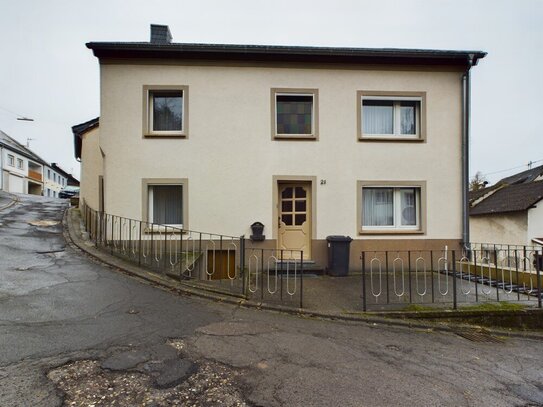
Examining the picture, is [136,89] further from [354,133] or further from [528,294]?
[528,294]

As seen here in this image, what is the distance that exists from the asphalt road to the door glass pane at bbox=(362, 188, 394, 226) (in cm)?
470

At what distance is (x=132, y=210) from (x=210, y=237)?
2.41 meters

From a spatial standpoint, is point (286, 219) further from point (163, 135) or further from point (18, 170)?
point (18, 170)

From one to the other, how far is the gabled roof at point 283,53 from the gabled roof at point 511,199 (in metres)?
13.5

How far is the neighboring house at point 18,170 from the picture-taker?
35469 millimetres

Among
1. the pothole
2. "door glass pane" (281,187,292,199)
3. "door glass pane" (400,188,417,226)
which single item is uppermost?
"door glass pane" (281,187,292,199)

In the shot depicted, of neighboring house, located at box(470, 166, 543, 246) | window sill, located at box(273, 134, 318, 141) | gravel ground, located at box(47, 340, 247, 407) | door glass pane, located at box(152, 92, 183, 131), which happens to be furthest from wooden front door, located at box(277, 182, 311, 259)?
neighboring house, located at box(470, 166, 543, 246)

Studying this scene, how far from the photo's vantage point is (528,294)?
6.35 m

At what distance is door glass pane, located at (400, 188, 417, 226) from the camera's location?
31.1 ft

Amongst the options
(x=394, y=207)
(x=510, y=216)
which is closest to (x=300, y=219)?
(x=394, y=207)

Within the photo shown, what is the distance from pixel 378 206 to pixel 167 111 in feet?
23.3

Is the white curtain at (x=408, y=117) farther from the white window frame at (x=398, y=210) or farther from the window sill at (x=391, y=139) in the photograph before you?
the white window frame at (x=398, y=210)

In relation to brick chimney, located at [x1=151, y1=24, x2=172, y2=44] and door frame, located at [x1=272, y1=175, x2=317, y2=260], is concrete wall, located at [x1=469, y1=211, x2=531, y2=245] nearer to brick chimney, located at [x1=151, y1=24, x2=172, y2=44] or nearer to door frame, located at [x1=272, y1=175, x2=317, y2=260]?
door frame, located at [x1=272, y1=175, x2=317, y2=260]

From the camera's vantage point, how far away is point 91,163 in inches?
589
